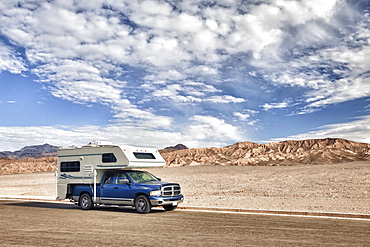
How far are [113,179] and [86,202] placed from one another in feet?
6.47

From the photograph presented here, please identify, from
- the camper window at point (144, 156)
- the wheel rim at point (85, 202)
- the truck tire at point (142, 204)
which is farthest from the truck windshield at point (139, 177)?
the wheel rim at point (85, 202)

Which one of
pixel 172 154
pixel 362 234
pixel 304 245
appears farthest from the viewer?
pixel 172 154

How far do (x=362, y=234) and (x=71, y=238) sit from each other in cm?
770

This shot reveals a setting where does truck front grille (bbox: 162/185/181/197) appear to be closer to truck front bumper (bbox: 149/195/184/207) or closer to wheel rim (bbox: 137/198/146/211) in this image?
truck front bumper (bbox: 149/195/184/207)

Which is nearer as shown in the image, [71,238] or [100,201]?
[71,238]

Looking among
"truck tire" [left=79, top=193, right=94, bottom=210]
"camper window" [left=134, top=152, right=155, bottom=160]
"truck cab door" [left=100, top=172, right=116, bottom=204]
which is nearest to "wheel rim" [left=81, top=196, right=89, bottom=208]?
"truck tire" [left=79, top=193, right=94, bottom=210]

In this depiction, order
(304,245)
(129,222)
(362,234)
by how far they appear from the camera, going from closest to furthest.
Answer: (304,245) → (362,234) → (129,222)

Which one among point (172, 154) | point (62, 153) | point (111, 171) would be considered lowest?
point (111, 171)

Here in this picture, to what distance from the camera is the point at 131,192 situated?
15945 millimetres

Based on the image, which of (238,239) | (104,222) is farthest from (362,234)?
(104,222)

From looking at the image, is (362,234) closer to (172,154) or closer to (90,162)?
(90,162)

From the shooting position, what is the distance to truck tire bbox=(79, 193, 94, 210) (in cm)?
1747

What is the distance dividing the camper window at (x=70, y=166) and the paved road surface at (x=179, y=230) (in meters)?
3.99

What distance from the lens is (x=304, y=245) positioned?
345 inches
